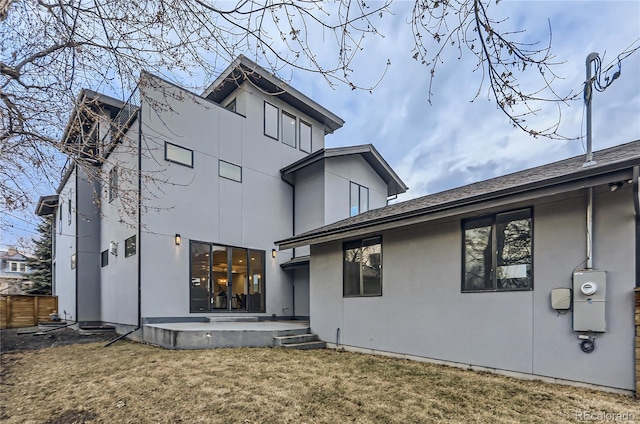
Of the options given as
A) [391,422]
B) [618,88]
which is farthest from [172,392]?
[618,88]

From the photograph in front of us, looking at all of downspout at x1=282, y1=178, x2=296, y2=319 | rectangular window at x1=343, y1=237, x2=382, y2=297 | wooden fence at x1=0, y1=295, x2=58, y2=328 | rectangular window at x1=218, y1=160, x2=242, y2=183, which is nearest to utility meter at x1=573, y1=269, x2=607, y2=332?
rectangular window at x1=343, y1=237, x2=382, y2=297

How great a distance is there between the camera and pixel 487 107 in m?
3.30

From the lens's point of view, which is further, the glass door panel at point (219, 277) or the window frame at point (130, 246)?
the glass door panel at point (219, 277)

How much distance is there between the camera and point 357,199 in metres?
13.3

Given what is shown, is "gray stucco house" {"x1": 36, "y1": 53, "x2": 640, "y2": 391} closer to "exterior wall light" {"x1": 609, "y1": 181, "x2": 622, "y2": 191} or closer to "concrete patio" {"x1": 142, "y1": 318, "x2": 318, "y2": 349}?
"exterior wall light" {"x1": 609, "y1": 181, "x2": 622, "y2": 191}

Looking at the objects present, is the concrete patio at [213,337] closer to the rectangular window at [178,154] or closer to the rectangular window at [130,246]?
the rectangular window at [130,246]

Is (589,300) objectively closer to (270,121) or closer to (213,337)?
(213,337)

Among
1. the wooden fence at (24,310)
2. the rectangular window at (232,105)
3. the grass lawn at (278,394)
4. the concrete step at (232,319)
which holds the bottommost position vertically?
the wooden fence at (24,310)

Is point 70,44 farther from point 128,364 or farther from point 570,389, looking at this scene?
point 570,389

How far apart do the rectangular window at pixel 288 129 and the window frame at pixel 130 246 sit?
6255 mm

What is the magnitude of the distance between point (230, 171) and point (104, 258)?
5.86 metres

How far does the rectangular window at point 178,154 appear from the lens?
9938mm

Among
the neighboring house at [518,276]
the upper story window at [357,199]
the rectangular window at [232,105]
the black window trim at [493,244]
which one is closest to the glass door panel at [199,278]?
the neighboring house at [518,276]

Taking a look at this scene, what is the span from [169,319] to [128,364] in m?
3.39
